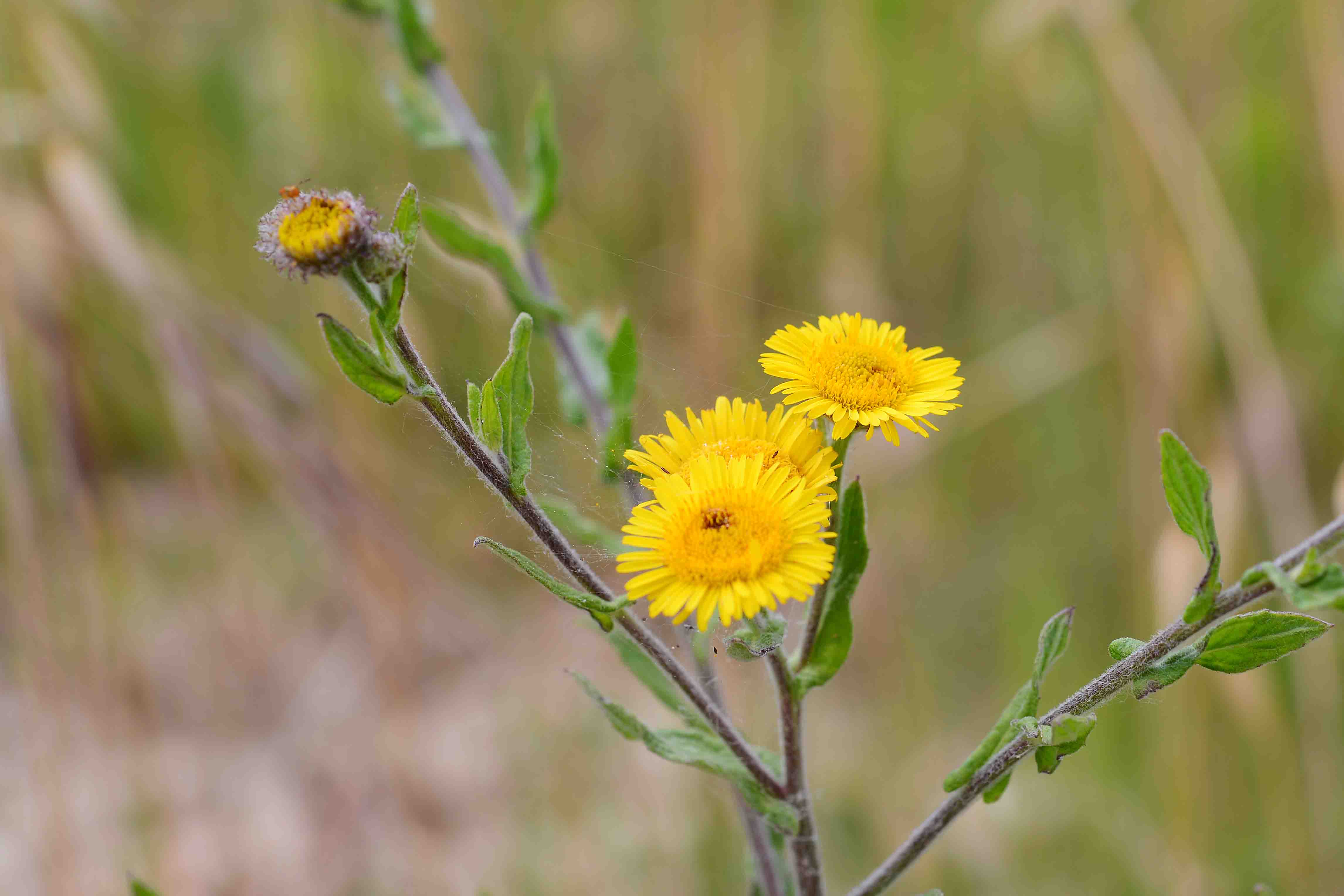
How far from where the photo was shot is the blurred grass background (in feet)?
8.37

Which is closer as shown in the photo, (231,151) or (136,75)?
(136,75)

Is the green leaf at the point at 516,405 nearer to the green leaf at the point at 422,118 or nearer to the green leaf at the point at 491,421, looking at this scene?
the green leaf at the point at 491,421

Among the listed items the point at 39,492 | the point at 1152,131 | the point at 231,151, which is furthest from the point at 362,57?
the point at 1152,131

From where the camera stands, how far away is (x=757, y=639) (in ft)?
3.51

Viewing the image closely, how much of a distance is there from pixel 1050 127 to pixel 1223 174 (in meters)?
0.65

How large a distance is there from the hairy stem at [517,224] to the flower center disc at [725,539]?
82 cm

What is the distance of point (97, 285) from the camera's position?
3496mm

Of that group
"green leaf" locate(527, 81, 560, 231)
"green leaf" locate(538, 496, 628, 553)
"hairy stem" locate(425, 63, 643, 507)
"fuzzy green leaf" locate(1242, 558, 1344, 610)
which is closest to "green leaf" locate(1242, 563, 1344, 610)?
"fuzzy green leaf" locate(1242, 558, 1344, 610)

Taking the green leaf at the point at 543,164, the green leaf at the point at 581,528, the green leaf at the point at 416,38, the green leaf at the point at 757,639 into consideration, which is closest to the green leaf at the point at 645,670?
the green leaf at the point at 581,528

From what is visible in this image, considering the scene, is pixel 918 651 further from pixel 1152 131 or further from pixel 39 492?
pixel 39 492

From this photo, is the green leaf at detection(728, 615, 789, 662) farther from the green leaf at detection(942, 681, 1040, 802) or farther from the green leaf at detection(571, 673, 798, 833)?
the green leaf at detection(942, 681, 1040, 802)

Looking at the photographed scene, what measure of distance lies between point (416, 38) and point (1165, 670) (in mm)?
2125

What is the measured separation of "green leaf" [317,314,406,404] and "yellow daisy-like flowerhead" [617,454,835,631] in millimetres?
330

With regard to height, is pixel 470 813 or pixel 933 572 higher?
pixel 933 572
